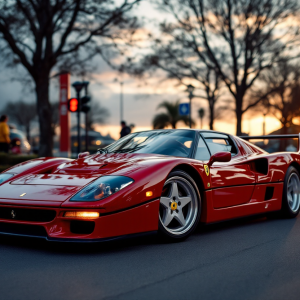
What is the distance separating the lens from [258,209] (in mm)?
5695

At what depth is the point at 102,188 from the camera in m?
3.95

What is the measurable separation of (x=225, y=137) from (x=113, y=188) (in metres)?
2.33

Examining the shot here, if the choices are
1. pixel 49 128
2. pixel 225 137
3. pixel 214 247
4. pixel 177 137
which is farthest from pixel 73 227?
pixel 49 128

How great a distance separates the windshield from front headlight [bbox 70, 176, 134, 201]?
101 centimetres

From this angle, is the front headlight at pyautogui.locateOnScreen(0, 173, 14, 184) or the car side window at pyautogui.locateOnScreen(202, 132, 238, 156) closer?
the front headlight at pyautogui.locateOnScreen(0, 173, 14, 184)

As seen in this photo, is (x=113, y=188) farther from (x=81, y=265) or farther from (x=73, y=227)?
(x=81, y=265)

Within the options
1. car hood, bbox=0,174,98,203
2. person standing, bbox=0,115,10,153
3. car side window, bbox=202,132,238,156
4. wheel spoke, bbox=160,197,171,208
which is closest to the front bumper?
car hood, bbox=0,174,98,203

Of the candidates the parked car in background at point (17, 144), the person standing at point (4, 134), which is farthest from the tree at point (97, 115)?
the person standing at point (4, 134)

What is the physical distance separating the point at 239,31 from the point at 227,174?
16133mm

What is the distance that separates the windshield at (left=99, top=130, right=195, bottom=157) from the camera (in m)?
5.03

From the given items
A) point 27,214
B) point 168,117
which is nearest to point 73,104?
point 27,214

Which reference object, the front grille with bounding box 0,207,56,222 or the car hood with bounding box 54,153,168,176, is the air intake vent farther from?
the front grille with bounding box 0,207,56,222

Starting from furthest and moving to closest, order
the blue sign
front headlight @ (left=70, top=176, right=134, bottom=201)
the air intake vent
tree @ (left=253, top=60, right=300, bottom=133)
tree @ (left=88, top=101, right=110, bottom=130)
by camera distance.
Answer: tree @ (left=88, top=101, right=110, bottom=130)
tree @ (left=253, top=60, right=300, bottom=133)
the blue sign
the air intake vent
front headlight @ (left=70, top=176, right=134, bottom=201)

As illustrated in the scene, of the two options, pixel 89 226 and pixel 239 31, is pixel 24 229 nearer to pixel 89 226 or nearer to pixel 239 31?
pixel 89 226
